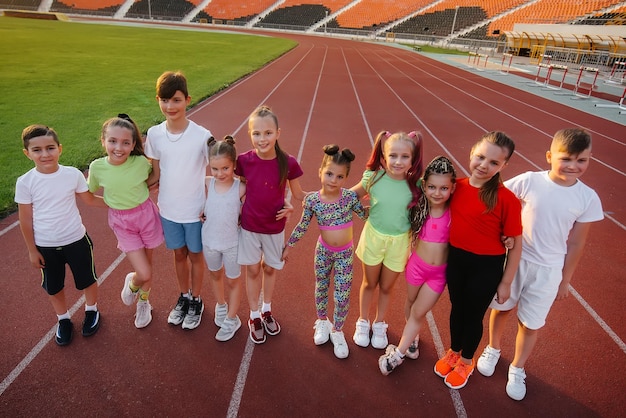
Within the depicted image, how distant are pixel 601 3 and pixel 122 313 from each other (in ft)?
128

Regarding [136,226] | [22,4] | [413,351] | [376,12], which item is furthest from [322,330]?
[22,4]

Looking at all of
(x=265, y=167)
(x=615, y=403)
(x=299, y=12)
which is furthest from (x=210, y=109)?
(x=299, y=12)

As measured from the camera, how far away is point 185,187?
8.30 feet

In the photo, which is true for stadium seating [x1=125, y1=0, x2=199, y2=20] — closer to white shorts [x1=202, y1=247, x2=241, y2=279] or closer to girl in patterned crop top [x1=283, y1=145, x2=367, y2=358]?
white shorts [x1=202, y1=247, x2=241, y2=279]

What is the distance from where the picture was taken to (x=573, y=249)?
2189 mm

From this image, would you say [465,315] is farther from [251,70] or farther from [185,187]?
[251,70]

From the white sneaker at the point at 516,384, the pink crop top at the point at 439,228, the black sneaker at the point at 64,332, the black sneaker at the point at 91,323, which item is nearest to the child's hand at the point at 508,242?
the pink crop top at the point at 439,228

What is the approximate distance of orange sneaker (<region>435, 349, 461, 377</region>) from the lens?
254cm

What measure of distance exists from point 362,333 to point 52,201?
229 centimetres

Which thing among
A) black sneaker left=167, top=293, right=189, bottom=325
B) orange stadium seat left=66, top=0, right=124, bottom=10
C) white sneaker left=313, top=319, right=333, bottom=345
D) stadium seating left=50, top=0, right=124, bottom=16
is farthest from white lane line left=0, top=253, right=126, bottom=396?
orange stadium seat left=66, top=0, right=124, bottom=10

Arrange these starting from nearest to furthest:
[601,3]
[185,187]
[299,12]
Answer: [185,187] → [601,3] → [299,12]

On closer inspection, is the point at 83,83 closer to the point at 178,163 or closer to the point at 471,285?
the point at 178,163

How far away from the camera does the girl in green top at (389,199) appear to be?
2272 millimetres

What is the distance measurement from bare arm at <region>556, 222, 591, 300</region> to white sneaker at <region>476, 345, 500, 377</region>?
24.2 inches
